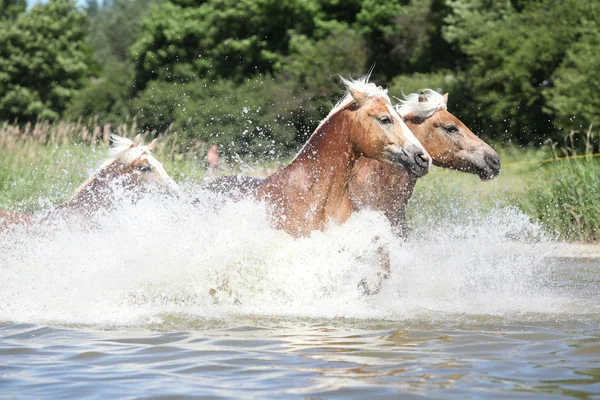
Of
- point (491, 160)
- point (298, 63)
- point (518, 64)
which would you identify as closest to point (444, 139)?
point (491, 160)

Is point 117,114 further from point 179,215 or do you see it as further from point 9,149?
point 179,215

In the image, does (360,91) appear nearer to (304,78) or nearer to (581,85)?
(581,85)

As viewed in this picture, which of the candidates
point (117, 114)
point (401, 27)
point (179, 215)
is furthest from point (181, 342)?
point (117, 114)

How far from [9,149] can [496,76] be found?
22077 millimetres

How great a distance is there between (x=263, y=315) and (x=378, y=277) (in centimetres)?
103

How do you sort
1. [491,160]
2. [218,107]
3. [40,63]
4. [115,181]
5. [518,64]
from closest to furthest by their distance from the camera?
[491,160]
[115,181]
[518,64]
[218,107]
[40,63]

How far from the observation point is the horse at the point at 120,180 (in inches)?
383

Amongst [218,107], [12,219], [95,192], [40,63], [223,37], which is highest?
[223,37]

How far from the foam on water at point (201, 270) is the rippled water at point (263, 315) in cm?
1

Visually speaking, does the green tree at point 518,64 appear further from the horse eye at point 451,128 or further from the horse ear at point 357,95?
the horse ear at point 357,95

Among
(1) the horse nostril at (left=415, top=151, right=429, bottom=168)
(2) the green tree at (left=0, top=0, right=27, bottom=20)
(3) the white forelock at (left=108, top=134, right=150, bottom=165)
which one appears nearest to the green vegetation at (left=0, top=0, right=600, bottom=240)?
(2) the green tree at (left=0, top=0, right=27, bottom=20)

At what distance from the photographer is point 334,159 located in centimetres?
851

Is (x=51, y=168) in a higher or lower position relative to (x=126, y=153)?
higher

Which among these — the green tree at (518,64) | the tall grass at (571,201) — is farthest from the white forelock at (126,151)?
the green tree at (518,64)
